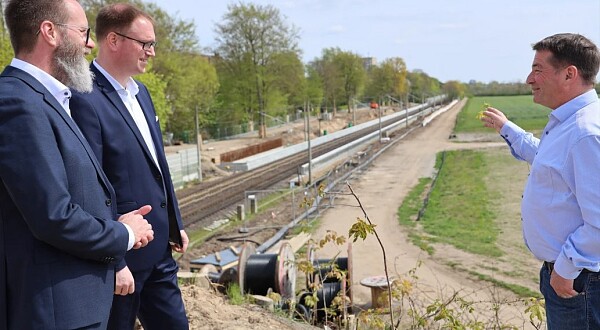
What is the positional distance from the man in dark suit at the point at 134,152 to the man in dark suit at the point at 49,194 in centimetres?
42

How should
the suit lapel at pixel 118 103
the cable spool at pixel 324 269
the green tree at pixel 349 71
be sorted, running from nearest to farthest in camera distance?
the suit lapel at pixel 118 103 < the cable spool at pixel 324 269 < the green tree at pixel 349 71

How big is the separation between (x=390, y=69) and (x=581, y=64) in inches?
4039

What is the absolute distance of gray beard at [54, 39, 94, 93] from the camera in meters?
2.42

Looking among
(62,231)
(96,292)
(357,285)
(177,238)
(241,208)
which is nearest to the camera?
(62,231)

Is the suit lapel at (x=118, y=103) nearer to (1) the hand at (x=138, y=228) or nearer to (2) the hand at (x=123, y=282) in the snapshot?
(1) the hand at (x=138, y=228)

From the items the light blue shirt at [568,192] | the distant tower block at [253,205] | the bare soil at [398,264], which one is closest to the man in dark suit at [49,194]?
the light blue shirt at [568,192]

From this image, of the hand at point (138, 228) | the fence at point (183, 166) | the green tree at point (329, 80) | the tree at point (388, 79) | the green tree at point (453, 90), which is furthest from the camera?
the green tree at point (453, 90)

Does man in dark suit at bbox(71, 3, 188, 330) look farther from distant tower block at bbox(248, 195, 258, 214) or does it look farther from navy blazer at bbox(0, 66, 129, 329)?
distant tower block at bbox(248, 195, 258, 214)

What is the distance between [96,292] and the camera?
240 cm

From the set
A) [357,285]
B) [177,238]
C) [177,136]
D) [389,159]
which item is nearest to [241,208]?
[357,285]

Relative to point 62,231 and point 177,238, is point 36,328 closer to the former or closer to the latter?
point 62,231

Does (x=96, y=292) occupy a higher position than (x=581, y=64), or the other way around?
(x=581, y=64)

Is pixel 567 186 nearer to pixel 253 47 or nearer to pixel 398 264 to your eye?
pixel 398 264

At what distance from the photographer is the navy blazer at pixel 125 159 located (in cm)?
285
